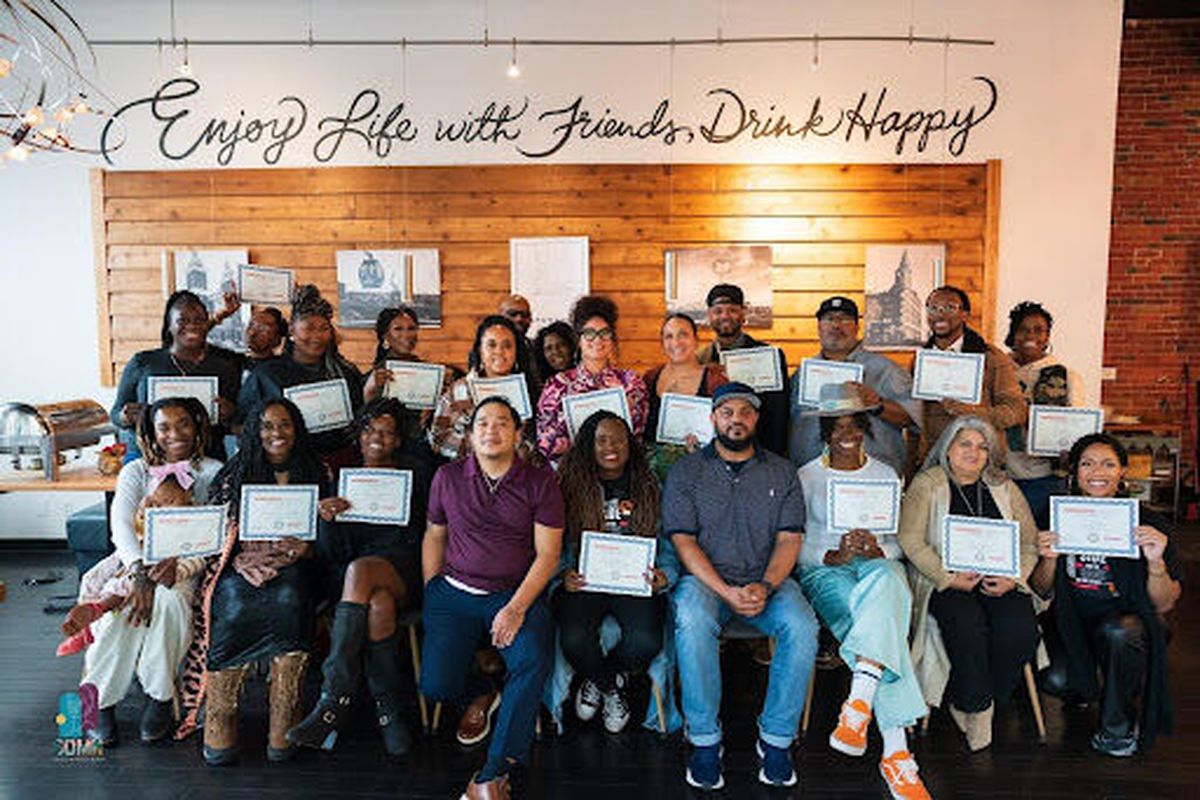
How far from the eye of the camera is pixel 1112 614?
10.4ft

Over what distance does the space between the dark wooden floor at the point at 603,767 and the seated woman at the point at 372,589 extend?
16cm

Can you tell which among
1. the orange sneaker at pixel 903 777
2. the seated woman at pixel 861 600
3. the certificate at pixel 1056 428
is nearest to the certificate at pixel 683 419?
the seated woman at pixel 861 600

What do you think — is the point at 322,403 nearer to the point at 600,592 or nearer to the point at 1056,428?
the point at 600,592

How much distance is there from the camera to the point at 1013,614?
3119mm

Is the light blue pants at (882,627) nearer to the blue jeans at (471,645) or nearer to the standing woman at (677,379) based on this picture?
the standing woman at (677,379)

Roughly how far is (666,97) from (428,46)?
5.26 ft

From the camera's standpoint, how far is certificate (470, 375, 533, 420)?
3.57 meters

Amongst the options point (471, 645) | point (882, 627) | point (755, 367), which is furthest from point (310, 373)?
point (882, 627)

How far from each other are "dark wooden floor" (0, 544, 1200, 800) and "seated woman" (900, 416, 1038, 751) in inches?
9.7

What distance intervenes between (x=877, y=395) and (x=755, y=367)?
21.1 inches

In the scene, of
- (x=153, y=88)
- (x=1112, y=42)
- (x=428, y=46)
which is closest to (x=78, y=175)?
(x=153, y=88)

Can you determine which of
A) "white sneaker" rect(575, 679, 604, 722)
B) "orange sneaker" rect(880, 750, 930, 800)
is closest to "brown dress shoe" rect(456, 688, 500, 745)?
"white sneaker" rect(575, 679, 604, 722)

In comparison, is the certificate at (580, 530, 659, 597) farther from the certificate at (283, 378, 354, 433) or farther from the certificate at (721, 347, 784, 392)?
the certificate at (283, 378, 354, 433)

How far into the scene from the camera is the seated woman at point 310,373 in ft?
12.0
